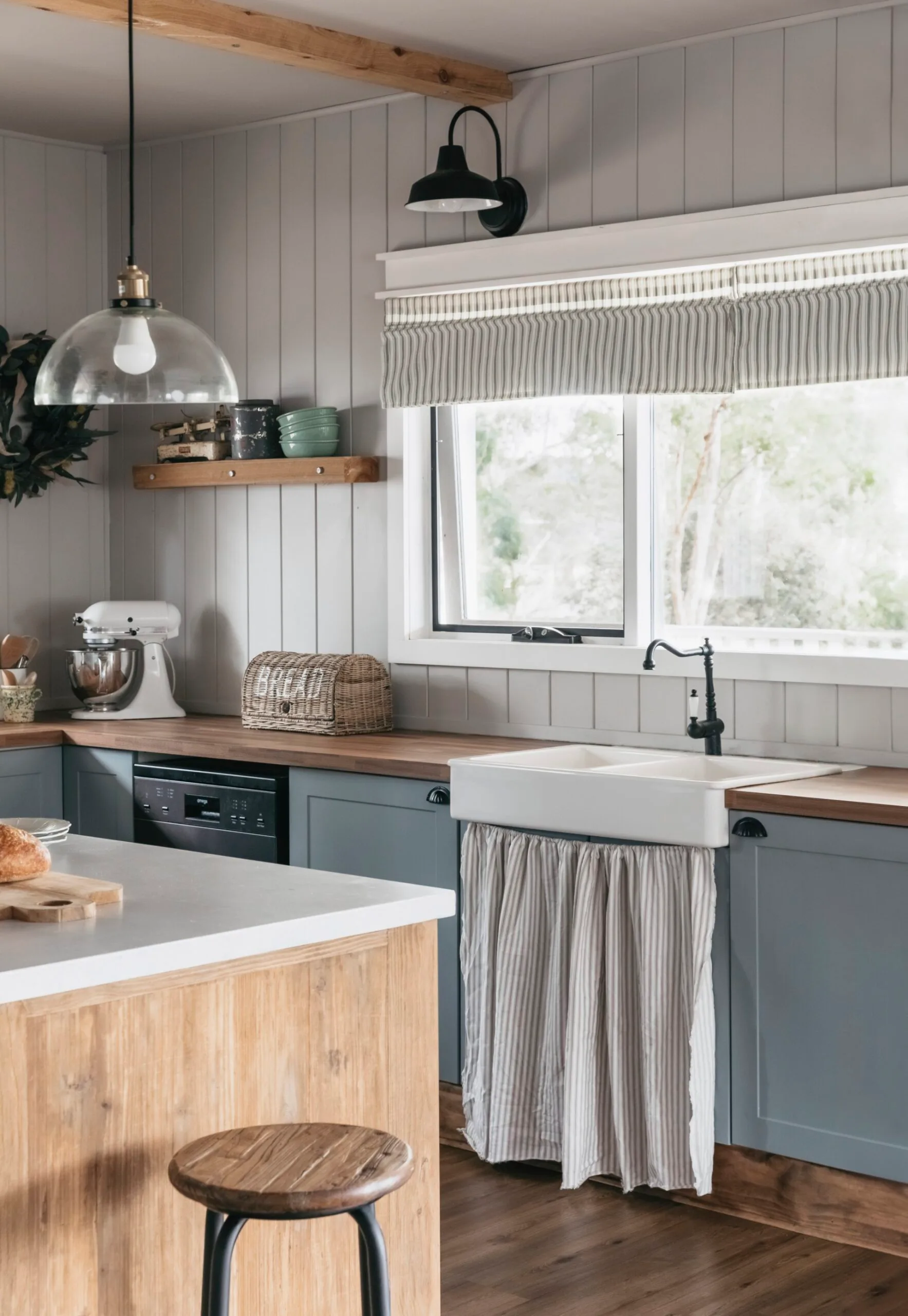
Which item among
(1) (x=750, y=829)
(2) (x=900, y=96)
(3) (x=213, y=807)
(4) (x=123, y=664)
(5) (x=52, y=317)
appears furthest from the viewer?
(5) (x=52, y=317)

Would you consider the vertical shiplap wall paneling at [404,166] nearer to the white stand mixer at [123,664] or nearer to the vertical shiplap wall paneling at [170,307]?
the vertical shiplap wall paneling at [170,307]

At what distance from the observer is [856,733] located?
3939 millimetres

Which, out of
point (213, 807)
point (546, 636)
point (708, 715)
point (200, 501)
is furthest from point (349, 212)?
point (708, 715)

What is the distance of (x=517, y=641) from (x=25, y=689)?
5.24 ft

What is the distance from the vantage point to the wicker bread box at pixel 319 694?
184 inches

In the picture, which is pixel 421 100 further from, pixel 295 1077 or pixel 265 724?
pixel 295 1077

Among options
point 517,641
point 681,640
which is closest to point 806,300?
point 681,640

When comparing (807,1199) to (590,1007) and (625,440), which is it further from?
(625,440)

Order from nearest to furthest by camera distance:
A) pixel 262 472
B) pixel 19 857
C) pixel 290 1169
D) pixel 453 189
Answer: pixel 290 1169 → pixel 19 857 → pixel 453 189 → pixel 262 472

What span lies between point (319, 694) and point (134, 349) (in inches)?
83.9

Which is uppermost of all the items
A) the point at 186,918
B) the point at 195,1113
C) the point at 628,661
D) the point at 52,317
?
the point at 52,317

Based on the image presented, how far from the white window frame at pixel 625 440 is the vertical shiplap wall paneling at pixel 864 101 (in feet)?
0.25

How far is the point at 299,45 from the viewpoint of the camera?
3.95m

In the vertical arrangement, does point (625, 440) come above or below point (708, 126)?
below
